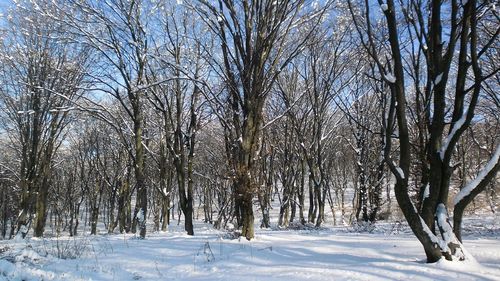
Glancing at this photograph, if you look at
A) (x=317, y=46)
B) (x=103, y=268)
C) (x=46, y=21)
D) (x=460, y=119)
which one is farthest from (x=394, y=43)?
(x=46, y=21)

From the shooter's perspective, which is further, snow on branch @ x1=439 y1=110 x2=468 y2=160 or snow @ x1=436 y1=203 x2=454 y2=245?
snow on branch @ x1=439 y1=110 x2=468 y2=160

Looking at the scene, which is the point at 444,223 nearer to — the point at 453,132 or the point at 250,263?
the point at 453,132

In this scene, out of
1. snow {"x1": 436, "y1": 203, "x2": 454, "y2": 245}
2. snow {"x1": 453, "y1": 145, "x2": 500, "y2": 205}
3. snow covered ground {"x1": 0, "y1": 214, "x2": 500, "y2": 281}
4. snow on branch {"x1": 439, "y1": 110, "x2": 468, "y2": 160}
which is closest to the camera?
snow covered ground {"x1": 0, "y1": 214, "x2": 500, "y2": 281}

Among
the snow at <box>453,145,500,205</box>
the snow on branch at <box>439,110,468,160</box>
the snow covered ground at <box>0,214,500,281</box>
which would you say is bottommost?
the snow covered ground at <box>0,214,500,281</box>

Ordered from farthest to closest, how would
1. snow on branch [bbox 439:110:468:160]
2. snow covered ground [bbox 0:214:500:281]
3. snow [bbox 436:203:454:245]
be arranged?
snow on branch [bbox 439:110:468:160], snow [bbox 436:203:454:245], snow covered ground [bbox 0:214:500:281]

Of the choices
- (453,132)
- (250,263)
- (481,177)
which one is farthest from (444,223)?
(250,263)

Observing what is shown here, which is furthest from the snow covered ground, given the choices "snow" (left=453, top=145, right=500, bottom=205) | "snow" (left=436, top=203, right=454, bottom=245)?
"snow" (left=453, top=145, right=500, bottom=205)

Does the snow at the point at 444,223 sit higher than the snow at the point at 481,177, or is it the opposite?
the snow at the point at 481,177

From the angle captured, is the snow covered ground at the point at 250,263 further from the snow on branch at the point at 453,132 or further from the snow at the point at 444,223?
the snow on branch at the point at 453,132

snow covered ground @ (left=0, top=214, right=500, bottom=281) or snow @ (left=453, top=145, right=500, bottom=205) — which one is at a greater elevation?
snow @ (left=453, top=145, right=500, bottom=205)

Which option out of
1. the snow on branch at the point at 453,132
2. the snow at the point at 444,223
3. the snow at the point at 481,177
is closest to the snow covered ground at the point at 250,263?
the snow at the point at 444,223

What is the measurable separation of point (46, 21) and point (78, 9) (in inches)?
151

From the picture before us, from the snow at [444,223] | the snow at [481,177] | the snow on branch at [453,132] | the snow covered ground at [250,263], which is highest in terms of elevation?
the snow on branch at [453,132]

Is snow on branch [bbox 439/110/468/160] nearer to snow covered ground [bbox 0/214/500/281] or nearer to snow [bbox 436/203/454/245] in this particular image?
snow [bbox 436/203/454/245]
